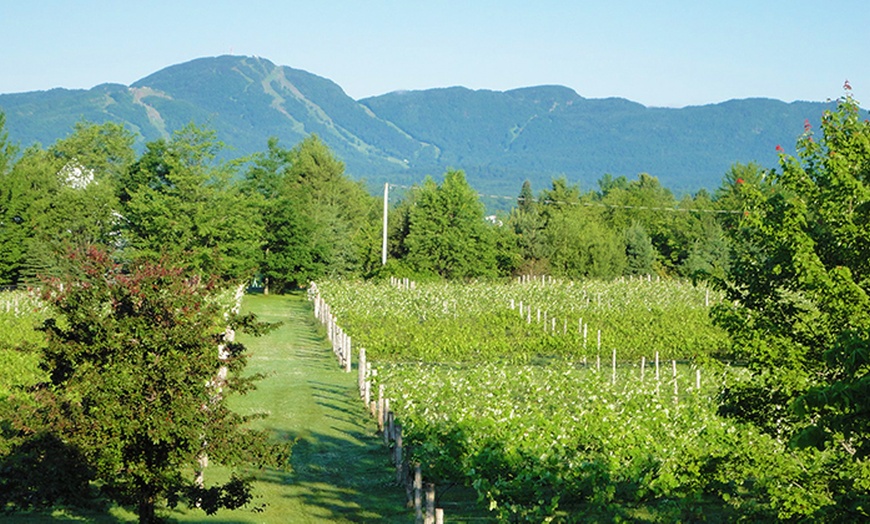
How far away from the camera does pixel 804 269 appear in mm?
14055

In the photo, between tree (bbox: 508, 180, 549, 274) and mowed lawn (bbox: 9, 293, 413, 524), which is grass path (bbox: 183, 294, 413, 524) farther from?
tree (bbox: 508, 180, 549, 274)

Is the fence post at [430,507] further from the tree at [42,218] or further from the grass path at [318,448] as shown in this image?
the tree at [42,218]

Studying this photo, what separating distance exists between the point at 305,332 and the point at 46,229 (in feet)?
72.5

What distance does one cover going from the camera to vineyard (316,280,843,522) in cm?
1487

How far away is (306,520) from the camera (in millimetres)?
Result: 16953

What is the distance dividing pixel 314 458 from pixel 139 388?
997 cm

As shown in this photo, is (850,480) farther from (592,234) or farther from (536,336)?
(592,234)

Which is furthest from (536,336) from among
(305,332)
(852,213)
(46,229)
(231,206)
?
(46,229)

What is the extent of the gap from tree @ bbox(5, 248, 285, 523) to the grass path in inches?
37.9

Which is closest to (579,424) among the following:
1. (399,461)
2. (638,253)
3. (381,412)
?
(399,461)

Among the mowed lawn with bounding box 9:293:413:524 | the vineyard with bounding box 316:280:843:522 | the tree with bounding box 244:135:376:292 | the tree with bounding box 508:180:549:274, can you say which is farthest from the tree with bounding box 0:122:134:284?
the tree with bounding box 508:180:549:274

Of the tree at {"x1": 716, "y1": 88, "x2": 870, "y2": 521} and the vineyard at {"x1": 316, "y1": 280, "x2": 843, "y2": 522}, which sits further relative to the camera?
the vineyard at {"x1": 316, "y1": 280, "x2": 843, "y2": 522}

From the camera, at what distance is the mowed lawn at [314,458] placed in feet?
56.2

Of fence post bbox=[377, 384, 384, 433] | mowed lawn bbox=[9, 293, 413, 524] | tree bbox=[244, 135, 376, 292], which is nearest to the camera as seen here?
mowed lawn bbox=[9, 293, 413, 524]
